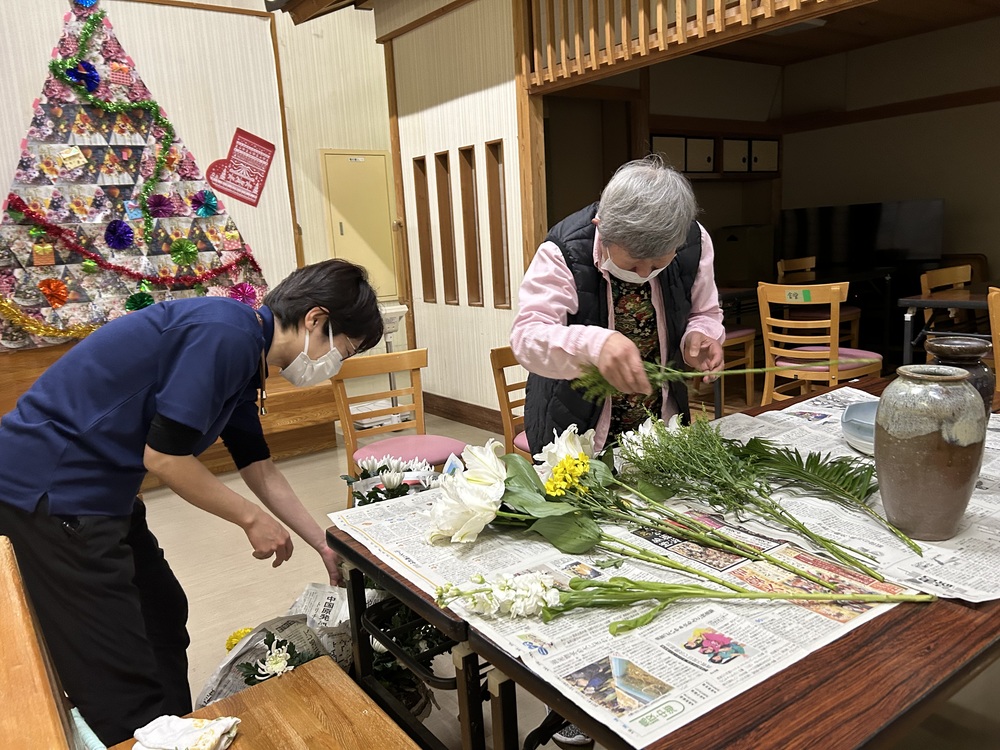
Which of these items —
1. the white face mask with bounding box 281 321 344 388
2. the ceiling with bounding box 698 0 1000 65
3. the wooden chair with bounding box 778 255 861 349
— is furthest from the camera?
the ceiling with bounding box 698 0 1000 65

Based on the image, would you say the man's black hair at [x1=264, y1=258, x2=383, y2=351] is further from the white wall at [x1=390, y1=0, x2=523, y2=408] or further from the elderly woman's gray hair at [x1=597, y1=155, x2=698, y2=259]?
the white wall at [x1=390, y1=0, x2=523, y2=408]

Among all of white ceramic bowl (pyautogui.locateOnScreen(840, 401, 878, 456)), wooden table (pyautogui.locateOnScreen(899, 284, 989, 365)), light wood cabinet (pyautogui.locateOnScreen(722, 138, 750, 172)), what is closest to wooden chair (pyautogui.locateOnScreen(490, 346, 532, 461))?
white ceramic bowl (pyautogui.locateOnScreen(840, 401, 878, 456))

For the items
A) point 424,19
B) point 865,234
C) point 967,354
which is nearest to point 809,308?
point 865,234

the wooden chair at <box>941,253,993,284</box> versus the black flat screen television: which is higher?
the black flat screen television

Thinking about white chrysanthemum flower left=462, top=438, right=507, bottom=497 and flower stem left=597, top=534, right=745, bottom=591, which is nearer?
flower stem left=597, top=534, right=745, bottom=591

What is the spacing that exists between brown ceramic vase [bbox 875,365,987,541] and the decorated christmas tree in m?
4.50

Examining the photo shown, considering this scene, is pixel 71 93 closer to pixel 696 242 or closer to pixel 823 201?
pixel 696 242

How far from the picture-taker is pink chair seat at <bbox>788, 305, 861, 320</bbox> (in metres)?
5.17

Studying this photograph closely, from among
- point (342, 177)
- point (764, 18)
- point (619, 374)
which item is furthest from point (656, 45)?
point (342, 177)

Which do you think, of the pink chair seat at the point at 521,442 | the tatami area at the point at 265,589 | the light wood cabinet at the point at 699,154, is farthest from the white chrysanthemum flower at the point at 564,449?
the light wood cabinet at the point at 699,154

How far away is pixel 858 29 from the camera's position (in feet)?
20.5

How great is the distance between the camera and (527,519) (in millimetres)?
1324

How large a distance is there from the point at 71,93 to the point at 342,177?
2.73m

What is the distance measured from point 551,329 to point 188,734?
1.06 meters
